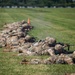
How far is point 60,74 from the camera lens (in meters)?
13.0

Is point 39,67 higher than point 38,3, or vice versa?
point 39,67

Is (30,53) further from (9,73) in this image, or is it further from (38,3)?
(38,3)

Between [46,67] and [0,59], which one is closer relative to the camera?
[46,67]

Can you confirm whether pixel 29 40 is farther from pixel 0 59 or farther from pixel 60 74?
pixel 60 74

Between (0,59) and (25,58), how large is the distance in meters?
1.65

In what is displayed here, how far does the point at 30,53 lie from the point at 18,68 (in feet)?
10.2

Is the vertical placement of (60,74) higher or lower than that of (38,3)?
higher

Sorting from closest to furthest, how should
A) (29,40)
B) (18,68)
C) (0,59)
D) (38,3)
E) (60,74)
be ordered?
(60,74), (18,68), (0,59), (29,40), (38,3)

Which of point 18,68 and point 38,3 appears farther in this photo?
point 38,3

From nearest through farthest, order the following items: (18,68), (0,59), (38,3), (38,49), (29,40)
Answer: (18,68)
(0,59)
(38,49)
(29,40)
(38,3)

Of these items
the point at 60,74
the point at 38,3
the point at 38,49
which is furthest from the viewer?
the point at 38,3

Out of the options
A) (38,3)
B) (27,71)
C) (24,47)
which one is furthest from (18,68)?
(38,3)

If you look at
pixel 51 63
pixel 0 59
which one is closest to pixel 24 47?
pixel 0 59

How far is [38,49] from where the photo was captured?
17.1 metres
